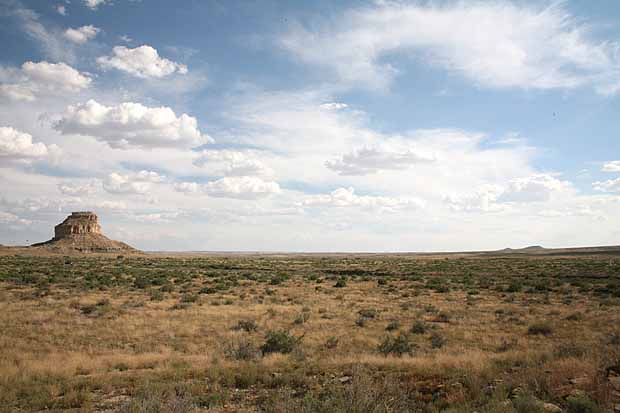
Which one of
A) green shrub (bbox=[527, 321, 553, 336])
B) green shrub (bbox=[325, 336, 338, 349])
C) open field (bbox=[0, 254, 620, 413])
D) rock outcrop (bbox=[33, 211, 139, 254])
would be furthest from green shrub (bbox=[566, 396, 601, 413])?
rock outcrop (bbox=[33, 211, 139, 254])

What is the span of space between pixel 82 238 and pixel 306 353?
470 ft

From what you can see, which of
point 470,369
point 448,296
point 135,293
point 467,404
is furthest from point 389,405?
point 135,293

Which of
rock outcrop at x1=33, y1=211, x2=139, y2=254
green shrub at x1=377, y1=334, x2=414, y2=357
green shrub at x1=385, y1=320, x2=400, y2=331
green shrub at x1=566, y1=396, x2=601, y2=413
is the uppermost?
rock outcrop at x1=33, y1=211, x2=139, y2=254

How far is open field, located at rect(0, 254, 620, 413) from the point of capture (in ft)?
24.4

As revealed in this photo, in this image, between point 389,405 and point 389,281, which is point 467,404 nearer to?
point 389,405

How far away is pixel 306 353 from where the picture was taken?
12289 millimetres

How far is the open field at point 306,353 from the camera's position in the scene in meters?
7.44

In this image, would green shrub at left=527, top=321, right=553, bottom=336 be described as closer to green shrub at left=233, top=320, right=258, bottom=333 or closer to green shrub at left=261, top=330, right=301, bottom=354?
green shrub at left=261, top=330, right=301, bottom=354

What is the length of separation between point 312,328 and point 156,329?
621 centimetres

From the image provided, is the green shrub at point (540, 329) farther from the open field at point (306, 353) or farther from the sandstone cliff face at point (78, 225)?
the sandstone cliff face at point (78, 225)

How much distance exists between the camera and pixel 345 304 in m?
23.0

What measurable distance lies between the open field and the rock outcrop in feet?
382

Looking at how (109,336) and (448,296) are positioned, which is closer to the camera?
(109,336)

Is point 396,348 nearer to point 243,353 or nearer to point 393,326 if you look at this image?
point 393,326
